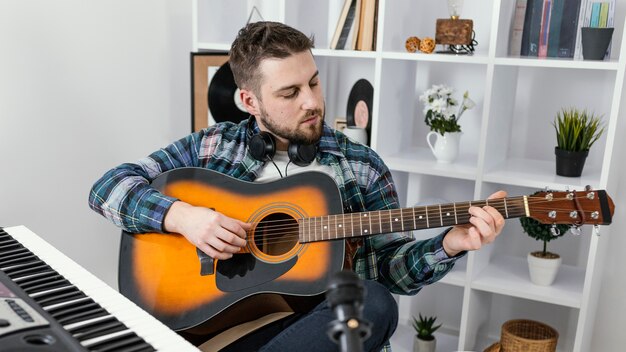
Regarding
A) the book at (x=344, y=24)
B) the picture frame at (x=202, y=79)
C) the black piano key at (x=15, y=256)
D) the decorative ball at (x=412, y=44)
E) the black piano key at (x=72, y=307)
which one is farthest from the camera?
the picture frame at (x=202, y=79)

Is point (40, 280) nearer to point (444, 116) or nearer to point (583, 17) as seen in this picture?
point (444, 116)

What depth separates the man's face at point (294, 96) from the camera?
5.10ft

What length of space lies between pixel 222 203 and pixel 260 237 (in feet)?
0.43

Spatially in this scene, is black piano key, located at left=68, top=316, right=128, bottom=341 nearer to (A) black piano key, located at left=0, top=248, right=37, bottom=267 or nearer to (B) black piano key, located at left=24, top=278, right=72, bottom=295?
(B) black piano key, located at left=24, top=278, right=72, bottom=295

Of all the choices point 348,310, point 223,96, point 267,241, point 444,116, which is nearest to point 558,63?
point 444,116

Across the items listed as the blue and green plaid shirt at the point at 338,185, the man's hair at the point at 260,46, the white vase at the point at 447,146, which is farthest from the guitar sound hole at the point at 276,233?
the white vase at the point at 447,146

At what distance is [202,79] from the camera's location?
245cm

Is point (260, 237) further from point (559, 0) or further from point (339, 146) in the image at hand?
point (559, 0)

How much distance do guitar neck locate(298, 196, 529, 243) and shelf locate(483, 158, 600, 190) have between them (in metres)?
0.71

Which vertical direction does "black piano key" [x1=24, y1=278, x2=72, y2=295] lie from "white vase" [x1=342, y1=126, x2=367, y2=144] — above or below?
below

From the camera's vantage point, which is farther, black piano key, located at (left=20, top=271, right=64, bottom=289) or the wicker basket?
the wicker basket

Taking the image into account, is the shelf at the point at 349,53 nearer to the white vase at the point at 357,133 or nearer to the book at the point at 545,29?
the white vase at the point at 357,133

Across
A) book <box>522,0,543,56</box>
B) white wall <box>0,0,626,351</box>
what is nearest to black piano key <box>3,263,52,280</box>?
white wall <box>0,0,626,351</box>

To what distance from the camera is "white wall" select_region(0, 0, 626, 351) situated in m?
2.18
